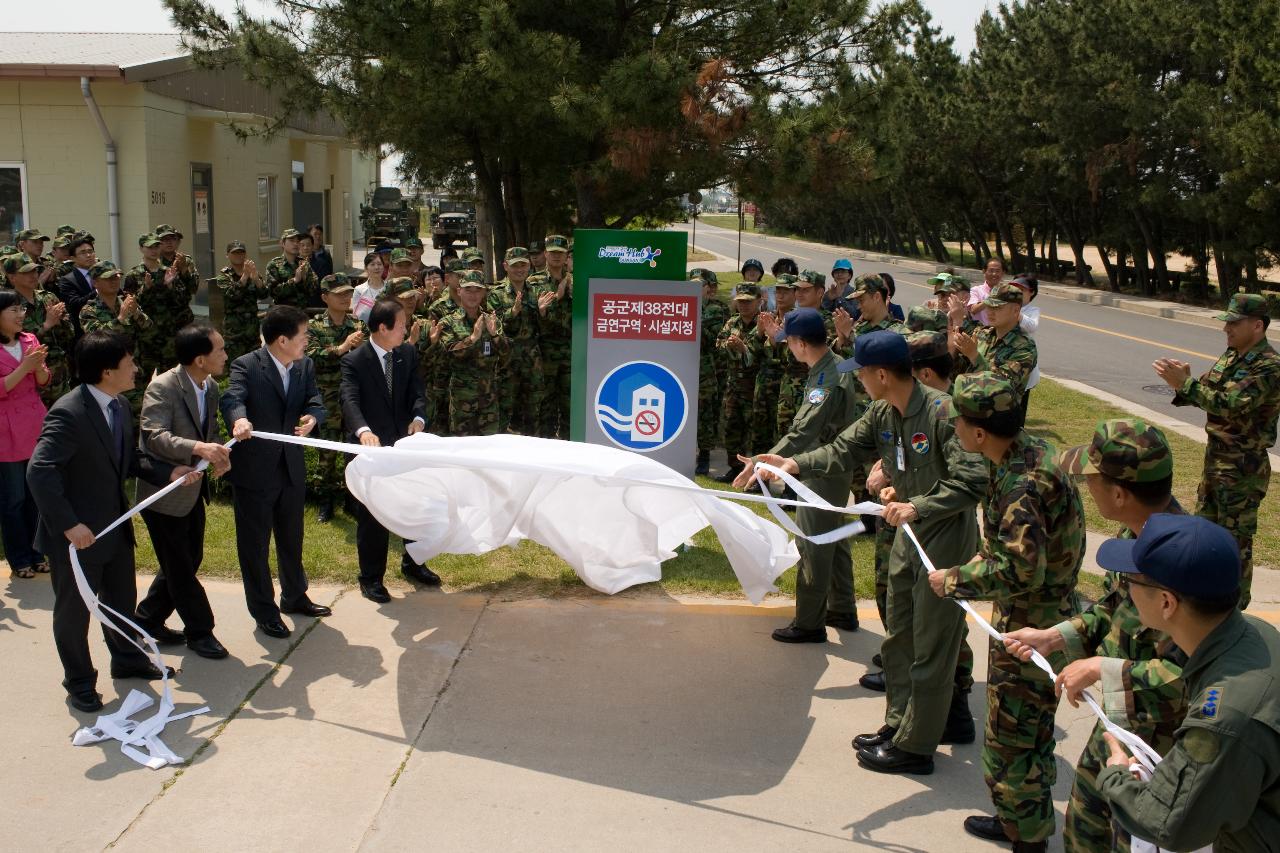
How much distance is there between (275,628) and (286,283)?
268 inches

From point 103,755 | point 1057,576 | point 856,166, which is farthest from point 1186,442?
point 103,755

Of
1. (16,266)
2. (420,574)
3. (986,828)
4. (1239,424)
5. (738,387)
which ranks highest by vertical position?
(16,266)

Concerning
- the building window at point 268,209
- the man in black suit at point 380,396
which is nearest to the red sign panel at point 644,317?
the man in black suit at point 380,396

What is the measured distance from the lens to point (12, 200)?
17859 mm

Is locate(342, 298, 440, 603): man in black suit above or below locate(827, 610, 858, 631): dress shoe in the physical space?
above

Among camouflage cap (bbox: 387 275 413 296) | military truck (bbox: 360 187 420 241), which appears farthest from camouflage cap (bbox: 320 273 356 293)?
military truck (bbox: 360 187 420 241)

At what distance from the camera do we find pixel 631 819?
4.50 metres

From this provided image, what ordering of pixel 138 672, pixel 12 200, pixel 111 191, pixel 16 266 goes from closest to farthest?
pixel 138 672 < pixel 16 266 < pixel 111 191 < pixel 12 200

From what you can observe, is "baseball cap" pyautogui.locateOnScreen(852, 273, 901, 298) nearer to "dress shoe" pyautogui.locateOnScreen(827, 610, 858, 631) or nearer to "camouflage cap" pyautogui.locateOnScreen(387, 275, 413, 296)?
"dress shoe" pyautogui.locateOnScreen(827, 610, 858, 631)

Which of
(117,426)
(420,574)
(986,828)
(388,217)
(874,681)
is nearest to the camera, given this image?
(986,828)

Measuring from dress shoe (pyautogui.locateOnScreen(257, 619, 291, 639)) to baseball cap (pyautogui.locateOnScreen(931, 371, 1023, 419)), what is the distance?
161 inches

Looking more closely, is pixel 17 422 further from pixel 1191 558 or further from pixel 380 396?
pixel 1191 558

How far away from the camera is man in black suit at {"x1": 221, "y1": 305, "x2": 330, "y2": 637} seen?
20.3 ft

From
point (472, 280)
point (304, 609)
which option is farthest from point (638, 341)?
point (304, 609)
